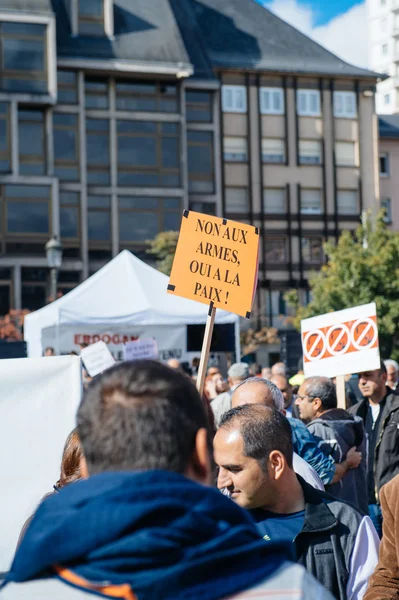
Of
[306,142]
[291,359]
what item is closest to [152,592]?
[291,359]

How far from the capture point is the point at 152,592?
1608mm

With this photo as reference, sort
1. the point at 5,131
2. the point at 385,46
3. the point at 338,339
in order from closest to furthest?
the point at 338,339, the point at 5,131, the point at 385,46

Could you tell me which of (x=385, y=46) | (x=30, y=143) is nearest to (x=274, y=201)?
(x=30, y=143)

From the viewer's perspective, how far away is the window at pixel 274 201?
4969 cm

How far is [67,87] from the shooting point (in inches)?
1745

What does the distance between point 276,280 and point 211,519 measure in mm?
47698

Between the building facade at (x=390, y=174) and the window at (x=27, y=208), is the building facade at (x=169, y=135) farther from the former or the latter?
the building facade at (x=390, y=174)

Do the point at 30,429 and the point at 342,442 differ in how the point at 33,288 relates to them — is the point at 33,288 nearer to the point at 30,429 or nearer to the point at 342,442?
the point at 342,442

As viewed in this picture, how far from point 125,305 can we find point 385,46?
101 meters

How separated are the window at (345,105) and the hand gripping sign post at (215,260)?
45377 millimetres

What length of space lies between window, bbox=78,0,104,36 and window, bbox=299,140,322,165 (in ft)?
37.4

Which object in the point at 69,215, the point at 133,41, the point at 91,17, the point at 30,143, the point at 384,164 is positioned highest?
the point at 91,17

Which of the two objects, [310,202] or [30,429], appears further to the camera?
[310,202]

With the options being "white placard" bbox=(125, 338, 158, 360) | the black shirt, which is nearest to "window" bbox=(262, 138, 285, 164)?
"white placard" bbox=(125, 338, 158, 360)
